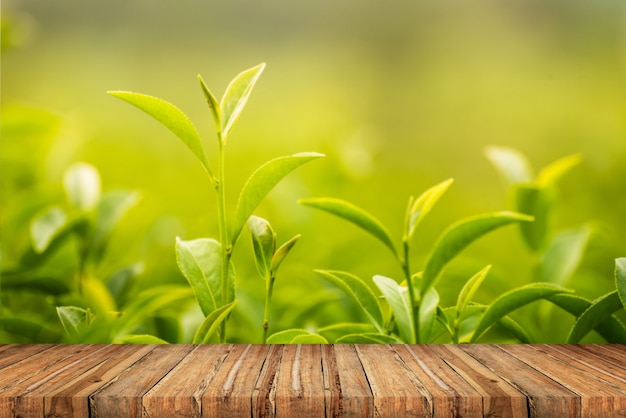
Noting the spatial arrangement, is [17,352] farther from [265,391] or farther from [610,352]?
[610,352]

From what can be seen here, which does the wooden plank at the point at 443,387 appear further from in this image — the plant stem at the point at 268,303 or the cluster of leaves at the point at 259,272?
the plant stem at the point at 268,303

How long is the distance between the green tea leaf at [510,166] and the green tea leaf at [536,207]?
3 centimetres

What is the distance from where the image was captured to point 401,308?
910mm

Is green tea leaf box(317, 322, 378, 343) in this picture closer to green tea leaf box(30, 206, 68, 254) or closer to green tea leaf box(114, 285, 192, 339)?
green tea leaf box(114, 285, 192, 339)

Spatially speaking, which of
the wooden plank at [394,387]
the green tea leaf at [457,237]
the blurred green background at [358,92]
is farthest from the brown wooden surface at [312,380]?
the blurred green background at [358,92]

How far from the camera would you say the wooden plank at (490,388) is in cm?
68

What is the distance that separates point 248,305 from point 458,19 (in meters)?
0.58

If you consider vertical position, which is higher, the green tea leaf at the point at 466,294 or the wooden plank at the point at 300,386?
the green tea leaf at the point at 466,294

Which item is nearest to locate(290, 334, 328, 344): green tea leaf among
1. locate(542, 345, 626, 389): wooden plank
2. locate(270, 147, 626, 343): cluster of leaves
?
locate(270, 147, 626, 343): cluster of leaves

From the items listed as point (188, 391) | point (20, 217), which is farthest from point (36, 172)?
point (188, 391)

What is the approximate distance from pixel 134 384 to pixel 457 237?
1.37 feet

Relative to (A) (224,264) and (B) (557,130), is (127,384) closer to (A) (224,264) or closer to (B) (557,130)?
(A) (224,264)

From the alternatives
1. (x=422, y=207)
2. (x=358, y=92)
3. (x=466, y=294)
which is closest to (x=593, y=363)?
(x=466, y=294)

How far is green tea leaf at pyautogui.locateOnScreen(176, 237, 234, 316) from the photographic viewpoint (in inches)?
35.5
